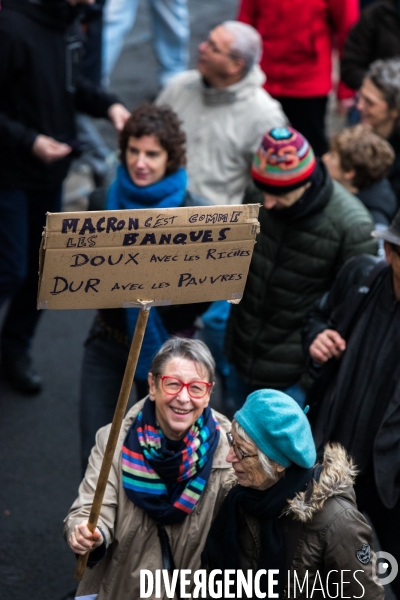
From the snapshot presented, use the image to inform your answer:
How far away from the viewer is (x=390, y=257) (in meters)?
3.31

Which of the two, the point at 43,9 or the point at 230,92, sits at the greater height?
the point at 43,9

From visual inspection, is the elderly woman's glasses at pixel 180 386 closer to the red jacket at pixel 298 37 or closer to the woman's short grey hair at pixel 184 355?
the woman's short grey hair at pixel 184 355

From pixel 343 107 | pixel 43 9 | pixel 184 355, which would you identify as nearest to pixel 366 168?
pixel 43 9

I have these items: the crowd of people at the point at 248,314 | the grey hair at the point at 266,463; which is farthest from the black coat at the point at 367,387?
the grey hair at the point at 266,463

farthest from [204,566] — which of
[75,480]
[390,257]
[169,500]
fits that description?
[75,480]

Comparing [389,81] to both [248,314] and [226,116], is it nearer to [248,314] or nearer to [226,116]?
[226,116]

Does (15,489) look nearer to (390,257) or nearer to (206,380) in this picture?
(206,380)

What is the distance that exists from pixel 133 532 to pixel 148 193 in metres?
1.59

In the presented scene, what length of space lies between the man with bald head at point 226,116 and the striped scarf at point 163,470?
91.5 inches

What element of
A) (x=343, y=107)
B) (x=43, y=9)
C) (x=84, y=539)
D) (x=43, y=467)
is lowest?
(x=43, y=467)

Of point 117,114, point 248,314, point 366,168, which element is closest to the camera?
point 248,314

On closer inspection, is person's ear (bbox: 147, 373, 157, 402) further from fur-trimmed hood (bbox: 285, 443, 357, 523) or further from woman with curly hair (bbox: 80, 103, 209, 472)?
woman with curly hair (bbox: 80, 103, 209, 472)

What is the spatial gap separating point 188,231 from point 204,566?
3.65ft

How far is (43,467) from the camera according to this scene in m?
4.89
